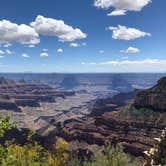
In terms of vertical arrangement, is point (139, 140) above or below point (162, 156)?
below

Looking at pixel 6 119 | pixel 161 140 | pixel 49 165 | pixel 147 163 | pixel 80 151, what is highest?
pixel 6 119

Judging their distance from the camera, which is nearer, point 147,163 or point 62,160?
point 147,163

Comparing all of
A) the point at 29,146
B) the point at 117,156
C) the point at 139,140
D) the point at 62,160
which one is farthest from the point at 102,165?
the point at 139,140

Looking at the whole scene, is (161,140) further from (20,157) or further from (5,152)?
(20,157)

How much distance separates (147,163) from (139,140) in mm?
153823

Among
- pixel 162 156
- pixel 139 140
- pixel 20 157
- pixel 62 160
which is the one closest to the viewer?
pixel 162 156

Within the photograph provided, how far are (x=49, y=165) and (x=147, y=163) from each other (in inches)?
1088

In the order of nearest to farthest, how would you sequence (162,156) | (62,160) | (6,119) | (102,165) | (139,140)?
(6,119) < (162,156) < (62,160) < (102,165) < (139,140)

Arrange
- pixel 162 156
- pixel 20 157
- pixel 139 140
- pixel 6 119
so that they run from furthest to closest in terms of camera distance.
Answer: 1. pixel 139 140
2. pixel 20 157
3. pixel 162 156
4. pixel 6 119

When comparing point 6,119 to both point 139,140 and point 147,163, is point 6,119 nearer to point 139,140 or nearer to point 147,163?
point 147,163

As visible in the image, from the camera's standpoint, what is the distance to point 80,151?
197 m

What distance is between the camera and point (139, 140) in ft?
614

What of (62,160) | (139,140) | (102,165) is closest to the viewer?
(62,160)

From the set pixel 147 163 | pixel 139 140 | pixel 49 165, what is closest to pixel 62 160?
pixel 49 165
